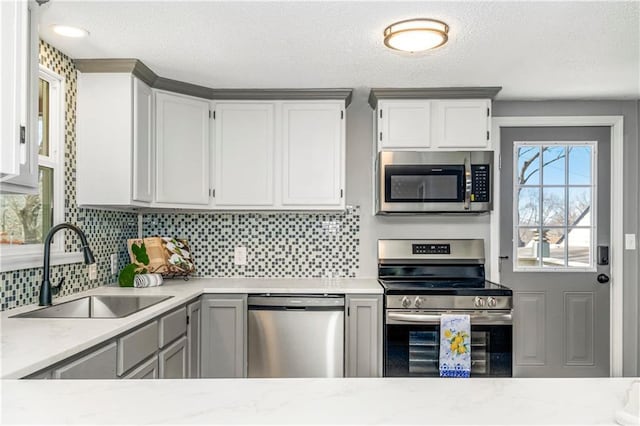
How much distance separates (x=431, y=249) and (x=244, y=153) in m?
1.53

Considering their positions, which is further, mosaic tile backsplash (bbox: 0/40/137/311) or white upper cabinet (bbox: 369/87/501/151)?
white upper cabinet (bbox: 369/87/501/151)

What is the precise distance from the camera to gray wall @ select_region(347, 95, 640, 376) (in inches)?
143

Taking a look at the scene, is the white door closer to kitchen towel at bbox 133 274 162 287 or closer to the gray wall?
the gray wall

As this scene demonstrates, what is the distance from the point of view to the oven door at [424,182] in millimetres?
3330

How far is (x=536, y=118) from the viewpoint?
365cm

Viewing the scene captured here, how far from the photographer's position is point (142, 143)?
2984 millimetres

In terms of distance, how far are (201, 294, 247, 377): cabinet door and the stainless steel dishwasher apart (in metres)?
0.08

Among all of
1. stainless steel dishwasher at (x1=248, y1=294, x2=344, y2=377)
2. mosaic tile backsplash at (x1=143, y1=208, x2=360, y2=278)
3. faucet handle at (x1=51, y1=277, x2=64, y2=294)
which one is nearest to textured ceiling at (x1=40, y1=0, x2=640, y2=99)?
mosaic tile backsplash at (x1=143, y1=208, x2=360, y2=278)

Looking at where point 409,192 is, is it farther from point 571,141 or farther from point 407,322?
point 571,141

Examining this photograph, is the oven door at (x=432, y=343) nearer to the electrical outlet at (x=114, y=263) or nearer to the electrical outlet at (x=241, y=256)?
the electrical outlet at (x=241, y=256)

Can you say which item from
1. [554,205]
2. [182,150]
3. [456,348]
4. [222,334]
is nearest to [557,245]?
[554,205]

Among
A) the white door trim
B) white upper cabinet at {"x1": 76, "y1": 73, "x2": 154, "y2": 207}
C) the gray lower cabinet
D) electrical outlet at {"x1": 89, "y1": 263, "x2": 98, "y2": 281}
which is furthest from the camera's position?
the white door trim

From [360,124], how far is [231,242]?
1.32 metres

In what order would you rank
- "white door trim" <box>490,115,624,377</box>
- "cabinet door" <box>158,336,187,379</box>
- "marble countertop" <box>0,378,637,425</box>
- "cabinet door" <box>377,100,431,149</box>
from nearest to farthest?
1. "marble countertop" <box>0,378,637,425</box>
2. "cabinet door" <box>158,336,187,379</box>
3. "cabinet door" <box>377,100,431,149</box>
4. "white door trim" <box>490,115,624,377</box>
